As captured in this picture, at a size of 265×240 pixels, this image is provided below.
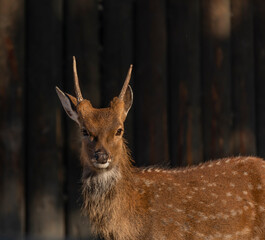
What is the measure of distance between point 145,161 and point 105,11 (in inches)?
78.3

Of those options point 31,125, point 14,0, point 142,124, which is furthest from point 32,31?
point 142,124

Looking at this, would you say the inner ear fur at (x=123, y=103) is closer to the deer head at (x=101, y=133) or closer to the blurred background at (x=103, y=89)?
the deer head at (x=101, y=133)

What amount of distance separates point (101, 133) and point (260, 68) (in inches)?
136

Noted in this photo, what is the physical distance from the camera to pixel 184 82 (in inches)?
327

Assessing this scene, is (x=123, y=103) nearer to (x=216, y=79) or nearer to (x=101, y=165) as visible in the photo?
(x=101, y=165)

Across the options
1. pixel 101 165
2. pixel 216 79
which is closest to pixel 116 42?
pixel 216 79

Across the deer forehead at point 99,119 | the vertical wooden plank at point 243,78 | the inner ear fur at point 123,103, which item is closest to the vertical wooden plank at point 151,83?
the vertical wooden plank at point 243,78

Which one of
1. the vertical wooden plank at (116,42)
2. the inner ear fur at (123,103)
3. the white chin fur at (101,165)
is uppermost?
the vertical wooden plank at (116,42)

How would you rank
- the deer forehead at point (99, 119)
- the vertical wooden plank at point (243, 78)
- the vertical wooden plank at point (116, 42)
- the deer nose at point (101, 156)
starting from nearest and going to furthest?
the deer nose at point (101, 156)
the deer forehead at point (99, 119)
the vertical wooden plank at point (116, 42)
the vertical wooden plank at point (243, 78)

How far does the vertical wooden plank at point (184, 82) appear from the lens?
819 centimetres

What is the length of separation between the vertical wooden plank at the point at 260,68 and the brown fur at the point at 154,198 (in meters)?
2.12

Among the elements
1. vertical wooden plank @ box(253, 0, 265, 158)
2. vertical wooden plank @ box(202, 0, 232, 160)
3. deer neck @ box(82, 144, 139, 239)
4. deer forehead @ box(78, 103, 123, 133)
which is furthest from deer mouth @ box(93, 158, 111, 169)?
vertical wooden plank @ box(253, 0, 265, 158)

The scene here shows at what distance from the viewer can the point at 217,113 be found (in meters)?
8.36

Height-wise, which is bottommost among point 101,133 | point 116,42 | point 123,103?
point 101,133
